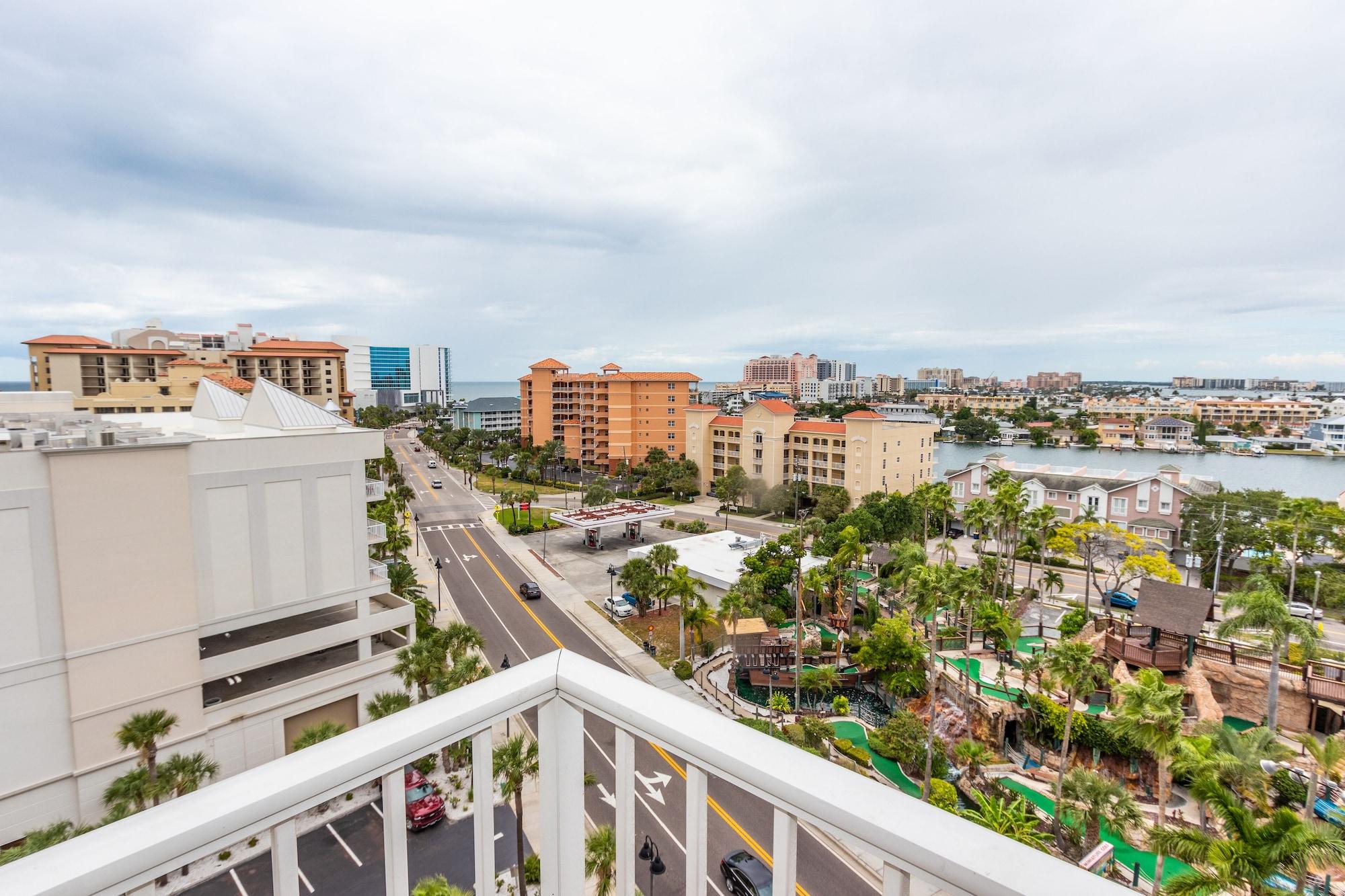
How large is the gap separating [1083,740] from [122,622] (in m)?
24.0

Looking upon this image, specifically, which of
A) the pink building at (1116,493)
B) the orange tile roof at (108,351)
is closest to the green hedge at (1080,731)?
the pink building at (1116,493)

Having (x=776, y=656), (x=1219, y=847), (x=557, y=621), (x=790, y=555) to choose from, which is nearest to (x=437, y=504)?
(x=557, y=621)

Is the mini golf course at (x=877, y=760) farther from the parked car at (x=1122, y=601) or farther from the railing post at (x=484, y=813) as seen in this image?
the railing post at (x=484, y=813)

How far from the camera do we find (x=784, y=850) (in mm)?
1741

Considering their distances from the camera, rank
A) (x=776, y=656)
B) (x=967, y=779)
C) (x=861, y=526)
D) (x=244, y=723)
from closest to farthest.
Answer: (x=244, y=723), (x=967, y=779), (x=776, y=656), (x=861, y=526)

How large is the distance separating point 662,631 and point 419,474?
46630 mm

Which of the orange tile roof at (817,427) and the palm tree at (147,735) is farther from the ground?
the orange tile roof at (817,427)

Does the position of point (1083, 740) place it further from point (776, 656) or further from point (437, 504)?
point (437, 504)

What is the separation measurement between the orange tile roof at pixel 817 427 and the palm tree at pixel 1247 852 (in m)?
36.7

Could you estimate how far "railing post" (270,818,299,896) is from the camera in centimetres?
167

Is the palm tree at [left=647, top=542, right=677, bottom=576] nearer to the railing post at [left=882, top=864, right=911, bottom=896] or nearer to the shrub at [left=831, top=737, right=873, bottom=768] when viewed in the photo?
the shrub at [left=831, top=737, right=873, bottom=768]

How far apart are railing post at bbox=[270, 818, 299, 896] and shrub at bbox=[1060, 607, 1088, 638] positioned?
26.2 meters

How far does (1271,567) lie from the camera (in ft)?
98.2

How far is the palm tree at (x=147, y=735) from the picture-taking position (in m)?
12.9
